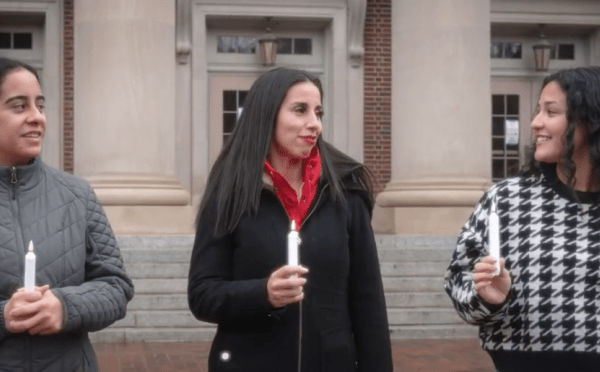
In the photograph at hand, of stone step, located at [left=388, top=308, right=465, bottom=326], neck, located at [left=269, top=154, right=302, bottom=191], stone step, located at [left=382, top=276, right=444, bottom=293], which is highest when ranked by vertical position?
neck, located at [left=269, top=154, right=302, bottom=191]

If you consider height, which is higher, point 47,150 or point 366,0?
point 366,0

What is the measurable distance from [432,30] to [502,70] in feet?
10.5

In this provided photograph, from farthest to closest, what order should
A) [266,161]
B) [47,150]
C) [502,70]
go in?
[502,70]
[47,150]
[266,161]

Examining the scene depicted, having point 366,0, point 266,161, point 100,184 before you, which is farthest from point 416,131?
point 266,161

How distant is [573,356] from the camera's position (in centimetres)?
327

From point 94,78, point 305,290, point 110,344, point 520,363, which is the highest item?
point 94,78

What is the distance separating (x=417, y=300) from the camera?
1174 cm

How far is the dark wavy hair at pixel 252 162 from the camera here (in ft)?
11.3

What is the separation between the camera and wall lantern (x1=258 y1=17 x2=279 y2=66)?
52.2 feet

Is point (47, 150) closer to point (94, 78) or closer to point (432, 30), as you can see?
point (94, 78)

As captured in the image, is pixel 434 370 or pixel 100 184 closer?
pixel 434 370

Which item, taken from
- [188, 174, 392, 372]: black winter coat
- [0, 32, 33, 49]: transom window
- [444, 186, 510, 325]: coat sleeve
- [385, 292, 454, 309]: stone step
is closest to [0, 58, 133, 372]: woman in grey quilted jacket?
[188, 174, 392, 372]: black winter coat

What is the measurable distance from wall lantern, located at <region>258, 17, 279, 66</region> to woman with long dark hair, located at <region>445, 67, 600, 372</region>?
41.4 feet

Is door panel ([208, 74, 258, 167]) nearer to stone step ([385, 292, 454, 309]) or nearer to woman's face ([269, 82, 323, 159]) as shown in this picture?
stone step ([385, 292, 454, 309])
